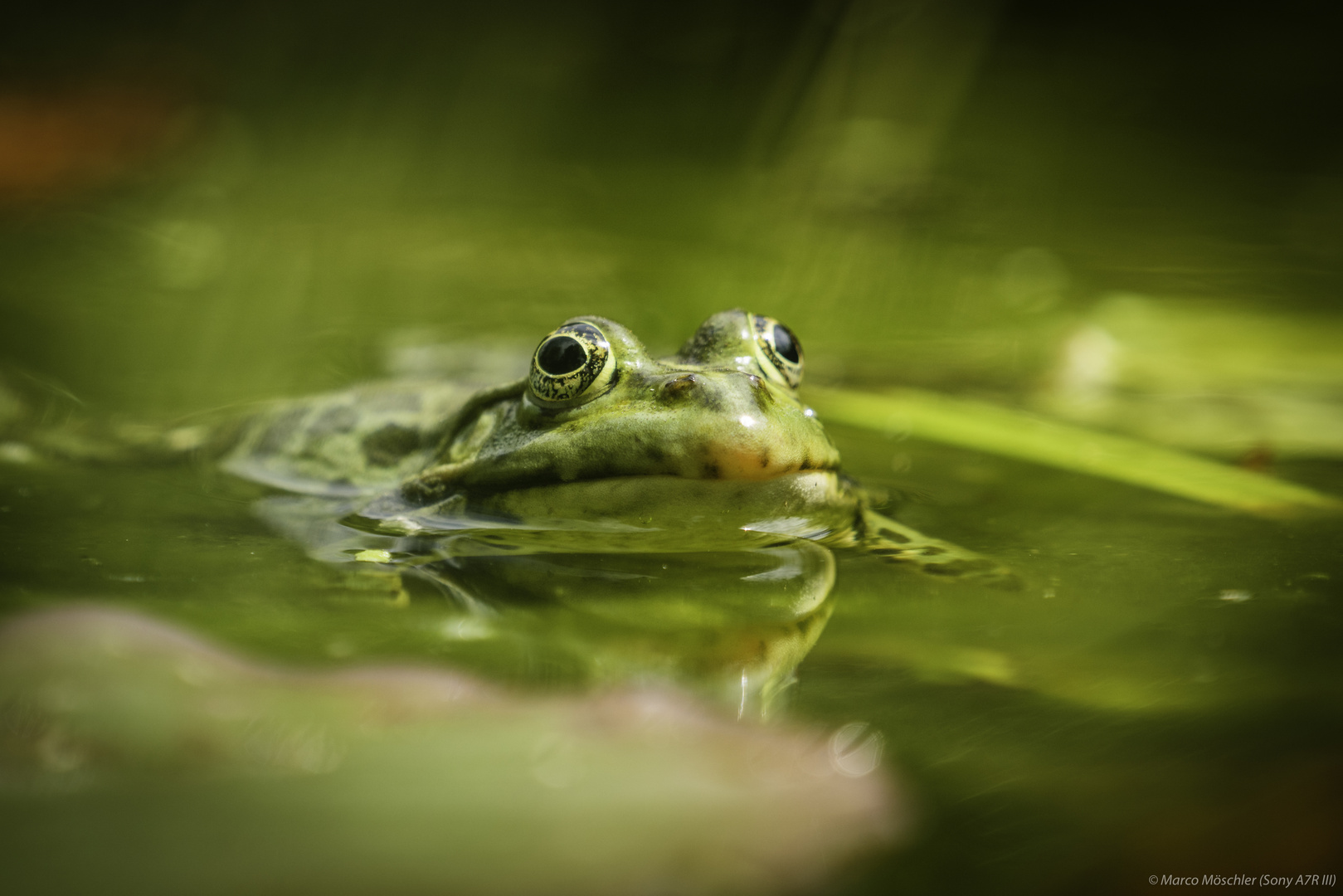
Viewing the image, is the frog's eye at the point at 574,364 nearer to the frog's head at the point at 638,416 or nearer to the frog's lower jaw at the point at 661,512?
the frog's head at the point at 638,416

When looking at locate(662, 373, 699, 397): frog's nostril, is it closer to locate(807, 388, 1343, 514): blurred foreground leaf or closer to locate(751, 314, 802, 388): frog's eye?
locate(751, 314, 802, 388): frog's eye

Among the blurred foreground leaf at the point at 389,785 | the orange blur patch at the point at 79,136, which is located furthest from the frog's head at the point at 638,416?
the orange blur patch at the point at 79,136

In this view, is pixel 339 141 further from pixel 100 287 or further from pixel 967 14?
pixel 967 14

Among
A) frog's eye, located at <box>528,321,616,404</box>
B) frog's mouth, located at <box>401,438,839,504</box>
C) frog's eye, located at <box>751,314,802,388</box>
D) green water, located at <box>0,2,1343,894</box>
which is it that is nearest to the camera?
green water, located at <box>0,2,1343,894</box>

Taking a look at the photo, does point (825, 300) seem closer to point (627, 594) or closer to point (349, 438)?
point (349, 438)

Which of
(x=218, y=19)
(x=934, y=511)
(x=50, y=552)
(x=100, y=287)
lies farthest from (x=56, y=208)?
(x=934, y=511)

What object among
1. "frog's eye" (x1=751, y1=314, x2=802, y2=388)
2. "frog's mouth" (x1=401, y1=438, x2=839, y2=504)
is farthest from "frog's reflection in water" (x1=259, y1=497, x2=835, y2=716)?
"frog's eye" (x1=751, y1=314, x2=802, y2=388)

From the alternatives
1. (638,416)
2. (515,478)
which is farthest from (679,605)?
(515,478)
